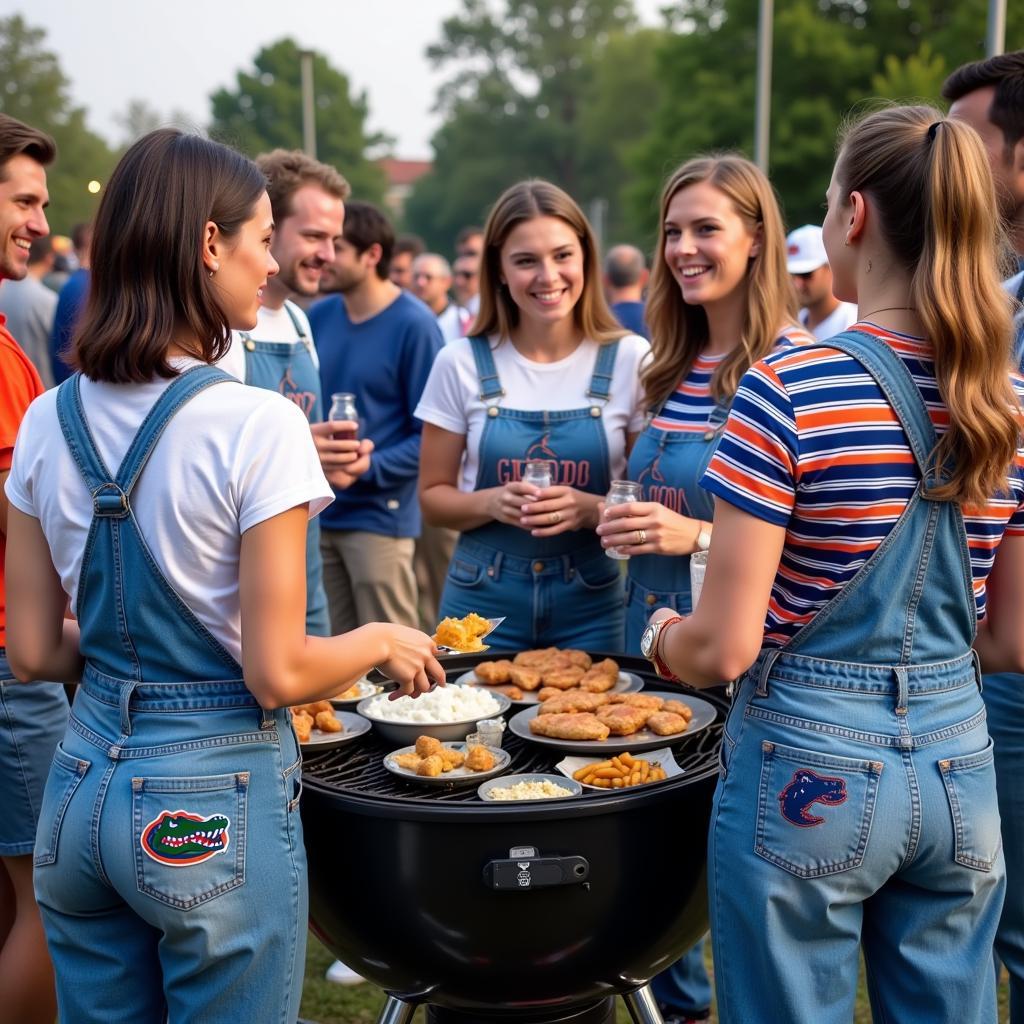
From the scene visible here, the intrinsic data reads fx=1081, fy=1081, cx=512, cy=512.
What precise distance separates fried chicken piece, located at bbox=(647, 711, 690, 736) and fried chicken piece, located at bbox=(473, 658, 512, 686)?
529mm

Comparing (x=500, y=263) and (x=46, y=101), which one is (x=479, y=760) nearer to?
(x=500, y=263)

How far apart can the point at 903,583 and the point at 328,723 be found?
1.46m

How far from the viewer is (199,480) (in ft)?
5.93

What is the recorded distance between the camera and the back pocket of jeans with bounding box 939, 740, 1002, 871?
185cm

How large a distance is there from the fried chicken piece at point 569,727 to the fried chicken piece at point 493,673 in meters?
0.38

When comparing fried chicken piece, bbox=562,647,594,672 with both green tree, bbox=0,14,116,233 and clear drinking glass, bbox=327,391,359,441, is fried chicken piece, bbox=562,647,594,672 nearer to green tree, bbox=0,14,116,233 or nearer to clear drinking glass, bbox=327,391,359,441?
clear drinking glass, bbox=327,391,359,441

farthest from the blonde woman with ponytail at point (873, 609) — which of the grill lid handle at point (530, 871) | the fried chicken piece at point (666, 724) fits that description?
the fried chicken piece at point (666, 724)

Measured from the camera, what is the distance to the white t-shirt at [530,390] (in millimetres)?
3600

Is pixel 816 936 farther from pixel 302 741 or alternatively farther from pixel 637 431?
pixel 637 431

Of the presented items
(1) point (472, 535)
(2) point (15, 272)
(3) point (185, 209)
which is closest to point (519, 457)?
(1) point (472, 535)

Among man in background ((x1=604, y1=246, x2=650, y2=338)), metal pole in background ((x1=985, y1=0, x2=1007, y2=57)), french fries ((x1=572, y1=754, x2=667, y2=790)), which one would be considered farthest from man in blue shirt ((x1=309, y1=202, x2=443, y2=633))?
man in background ((x1=604, y1=246, x2=650, y2=338))

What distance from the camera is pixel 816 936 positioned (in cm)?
188

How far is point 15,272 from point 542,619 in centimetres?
183

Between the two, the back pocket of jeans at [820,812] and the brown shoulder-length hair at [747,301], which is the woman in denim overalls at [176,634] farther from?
the brown shoulder-length hair at [747,301]
